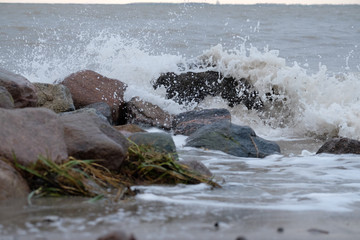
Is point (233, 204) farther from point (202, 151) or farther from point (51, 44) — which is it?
point (51, 44)

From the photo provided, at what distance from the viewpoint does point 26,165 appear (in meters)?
2.80

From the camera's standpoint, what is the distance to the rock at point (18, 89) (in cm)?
A: 446

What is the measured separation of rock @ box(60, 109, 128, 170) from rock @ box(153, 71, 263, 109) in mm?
4435

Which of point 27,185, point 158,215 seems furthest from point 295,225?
point 27,185

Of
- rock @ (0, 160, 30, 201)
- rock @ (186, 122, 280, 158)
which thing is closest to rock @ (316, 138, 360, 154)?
rock @ (186, 122, 280, 158)

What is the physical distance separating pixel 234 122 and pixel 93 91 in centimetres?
218

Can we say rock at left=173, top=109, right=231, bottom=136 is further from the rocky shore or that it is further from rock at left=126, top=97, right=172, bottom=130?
rock at left=126, top=97, right=172, bottom=130

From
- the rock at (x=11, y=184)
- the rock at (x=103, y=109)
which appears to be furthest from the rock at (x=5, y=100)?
the rock at (x=103, y=109)

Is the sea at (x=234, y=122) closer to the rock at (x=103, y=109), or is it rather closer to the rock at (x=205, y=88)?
the rock at (x=205, y=88)

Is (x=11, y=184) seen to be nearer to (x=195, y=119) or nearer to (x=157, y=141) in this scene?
(x=157, y=141)

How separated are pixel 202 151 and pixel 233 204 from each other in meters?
2.16

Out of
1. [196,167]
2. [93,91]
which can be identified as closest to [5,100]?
[196,167]

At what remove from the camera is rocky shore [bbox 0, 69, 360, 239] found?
2.87m

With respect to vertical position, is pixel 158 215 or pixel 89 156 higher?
pixel 89 156
